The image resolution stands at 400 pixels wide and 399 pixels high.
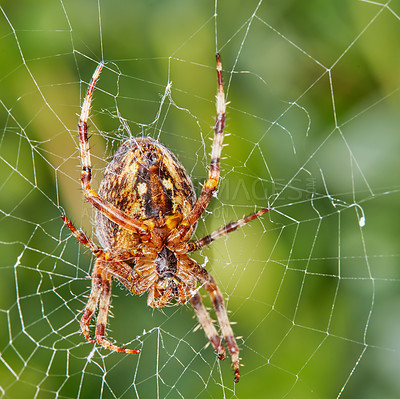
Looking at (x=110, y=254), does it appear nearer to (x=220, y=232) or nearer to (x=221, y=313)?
(x=220, y=232)

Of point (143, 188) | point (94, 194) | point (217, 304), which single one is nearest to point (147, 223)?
point (143, 188)

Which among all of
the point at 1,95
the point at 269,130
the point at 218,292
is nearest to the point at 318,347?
the point at 218,292

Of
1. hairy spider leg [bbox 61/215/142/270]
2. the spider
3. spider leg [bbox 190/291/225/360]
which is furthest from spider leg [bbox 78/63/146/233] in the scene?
spider leg [bbox 190/291/225/360]

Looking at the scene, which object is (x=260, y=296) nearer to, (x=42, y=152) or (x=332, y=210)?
(x=332, y=210)

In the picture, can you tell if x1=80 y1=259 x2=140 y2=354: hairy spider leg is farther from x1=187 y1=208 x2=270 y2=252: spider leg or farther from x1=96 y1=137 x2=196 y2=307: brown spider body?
x1=187 y1=208 x2=270 y2=252: spider leg

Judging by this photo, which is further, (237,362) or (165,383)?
(165,383)

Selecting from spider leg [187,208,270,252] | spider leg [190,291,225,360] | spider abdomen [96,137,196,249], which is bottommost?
spider leg [190,291,225,360]
